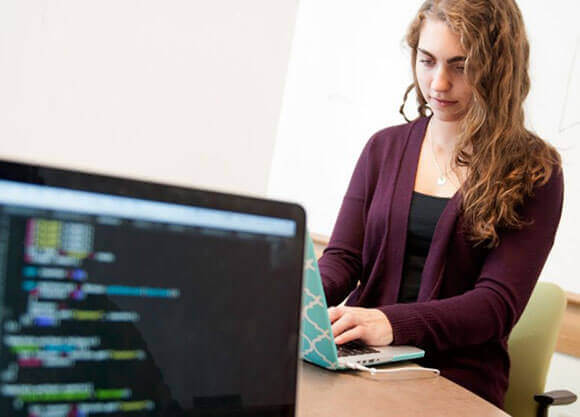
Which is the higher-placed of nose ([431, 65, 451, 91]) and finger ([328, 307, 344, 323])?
nose ([431, 65, 451, 91])

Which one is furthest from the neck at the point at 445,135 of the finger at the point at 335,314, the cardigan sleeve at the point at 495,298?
the finger at the point at 335,314

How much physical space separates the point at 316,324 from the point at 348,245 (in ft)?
1.97

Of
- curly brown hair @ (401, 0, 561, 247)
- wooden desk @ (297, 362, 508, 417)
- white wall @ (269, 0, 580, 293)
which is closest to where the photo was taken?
wooden desk @ (297, 362, 508, 417)

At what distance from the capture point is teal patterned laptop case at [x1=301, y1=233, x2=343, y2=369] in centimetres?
81

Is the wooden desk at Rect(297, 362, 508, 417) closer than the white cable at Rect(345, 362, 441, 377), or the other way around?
the wooden desk at Rect(297, 362, 508, 417)

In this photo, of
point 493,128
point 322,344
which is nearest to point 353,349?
point 322,344

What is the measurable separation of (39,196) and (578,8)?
6.20 ft

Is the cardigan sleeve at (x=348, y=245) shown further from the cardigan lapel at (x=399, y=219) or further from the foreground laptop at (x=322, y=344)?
the foreground laptop at (x=322, y=344)

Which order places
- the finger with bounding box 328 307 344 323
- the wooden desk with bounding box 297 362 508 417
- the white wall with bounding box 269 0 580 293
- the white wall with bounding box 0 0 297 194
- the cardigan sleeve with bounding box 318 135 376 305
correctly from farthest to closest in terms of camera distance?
the white wall with bounding box 269 0 580 293, the white wall with bounding box 0 0 297 194, the cardigan sleeve with bounding box 318 135 376 305, the finger with bounding box 328 307 344 323, the wooden desk with bounding box 297 362 508 417

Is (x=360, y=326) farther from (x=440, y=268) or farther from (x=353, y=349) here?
(x=440, y=268)

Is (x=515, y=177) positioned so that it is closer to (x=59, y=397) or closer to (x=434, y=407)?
(x=434, y=407)

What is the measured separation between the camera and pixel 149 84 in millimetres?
2125

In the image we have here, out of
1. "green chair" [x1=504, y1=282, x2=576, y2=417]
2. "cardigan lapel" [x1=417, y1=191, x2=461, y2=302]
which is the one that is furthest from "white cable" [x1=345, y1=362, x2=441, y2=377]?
"green chair" [x1=504, y1=282, x2=576, y2=417]

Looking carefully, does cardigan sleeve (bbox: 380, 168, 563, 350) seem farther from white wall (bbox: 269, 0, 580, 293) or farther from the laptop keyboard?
white wall (bbox: 269, 0, 580, 293)
